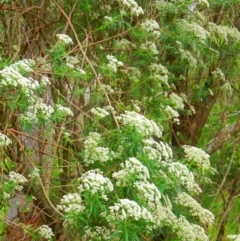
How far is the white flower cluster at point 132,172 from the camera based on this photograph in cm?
300

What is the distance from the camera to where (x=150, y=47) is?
449 cm

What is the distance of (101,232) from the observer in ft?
10.5

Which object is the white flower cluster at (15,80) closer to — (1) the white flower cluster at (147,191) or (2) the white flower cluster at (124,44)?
(1) the white flower cluster at (147,191)

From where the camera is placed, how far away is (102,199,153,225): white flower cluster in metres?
2.85

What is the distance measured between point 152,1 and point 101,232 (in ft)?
7.15

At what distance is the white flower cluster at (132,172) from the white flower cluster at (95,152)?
0.27m

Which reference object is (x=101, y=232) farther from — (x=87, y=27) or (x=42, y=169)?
(x=87, y=27)

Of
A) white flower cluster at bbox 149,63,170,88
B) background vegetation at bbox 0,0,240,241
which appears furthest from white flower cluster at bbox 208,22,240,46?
white flower cluster at bbox 149,63,170,88

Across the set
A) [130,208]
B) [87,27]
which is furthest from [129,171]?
[87,27]

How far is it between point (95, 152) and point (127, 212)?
589 millimetres

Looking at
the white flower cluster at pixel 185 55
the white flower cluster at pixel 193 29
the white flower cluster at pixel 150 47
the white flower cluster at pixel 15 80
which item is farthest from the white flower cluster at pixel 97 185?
the white flower cluster at pixel 185 55

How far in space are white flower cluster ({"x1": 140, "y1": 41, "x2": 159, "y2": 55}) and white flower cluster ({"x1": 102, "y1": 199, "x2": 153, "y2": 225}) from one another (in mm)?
1764

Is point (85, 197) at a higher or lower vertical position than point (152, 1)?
lower

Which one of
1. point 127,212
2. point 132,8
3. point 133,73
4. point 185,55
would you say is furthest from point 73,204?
point 185,55
